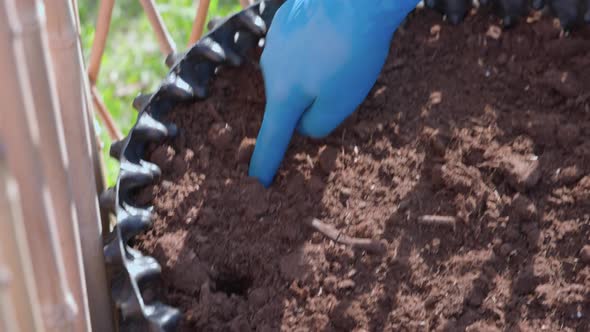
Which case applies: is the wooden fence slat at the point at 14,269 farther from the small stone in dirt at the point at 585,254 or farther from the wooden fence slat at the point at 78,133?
the small stone in dirt at the point at 585,254

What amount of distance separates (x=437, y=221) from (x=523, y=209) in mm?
92

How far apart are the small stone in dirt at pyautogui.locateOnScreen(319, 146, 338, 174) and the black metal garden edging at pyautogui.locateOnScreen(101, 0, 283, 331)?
6.5 inches

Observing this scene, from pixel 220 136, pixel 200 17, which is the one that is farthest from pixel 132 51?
pixel 220 136

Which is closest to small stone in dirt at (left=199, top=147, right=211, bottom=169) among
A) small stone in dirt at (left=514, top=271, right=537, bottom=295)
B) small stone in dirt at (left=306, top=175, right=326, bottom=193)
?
small stone in dirt at (left=306, top=175, right=326, bottom=193)

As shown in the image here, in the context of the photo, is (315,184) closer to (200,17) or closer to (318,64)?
(318,64)

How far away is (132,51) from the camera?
1.84 meters

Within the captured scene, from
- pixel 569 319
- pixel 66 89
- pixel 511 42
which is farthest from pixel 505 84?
pixel 66 89

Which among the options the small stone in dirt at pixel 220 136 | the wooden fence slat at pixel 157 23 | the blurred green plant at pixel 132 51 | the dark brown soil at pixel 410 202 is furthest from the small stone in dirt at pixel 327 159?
the blurred green plant at pixel 132 51

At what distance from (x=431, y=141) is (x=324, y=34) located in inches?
7.0

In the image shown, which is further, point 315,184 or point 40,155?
point 315,184

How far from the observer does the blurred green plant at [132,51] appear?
1753 millimetres

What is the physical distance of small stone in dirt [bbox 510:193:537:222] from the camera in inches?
33.0

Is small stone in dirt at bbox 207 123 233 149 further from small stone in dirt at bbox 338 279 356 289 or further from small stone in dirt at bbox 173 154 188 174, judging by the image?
small stone in dirt at bbox 338 279 356 289

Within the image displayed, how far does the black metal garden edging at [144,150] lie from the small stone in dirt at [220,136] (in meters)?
0.04
